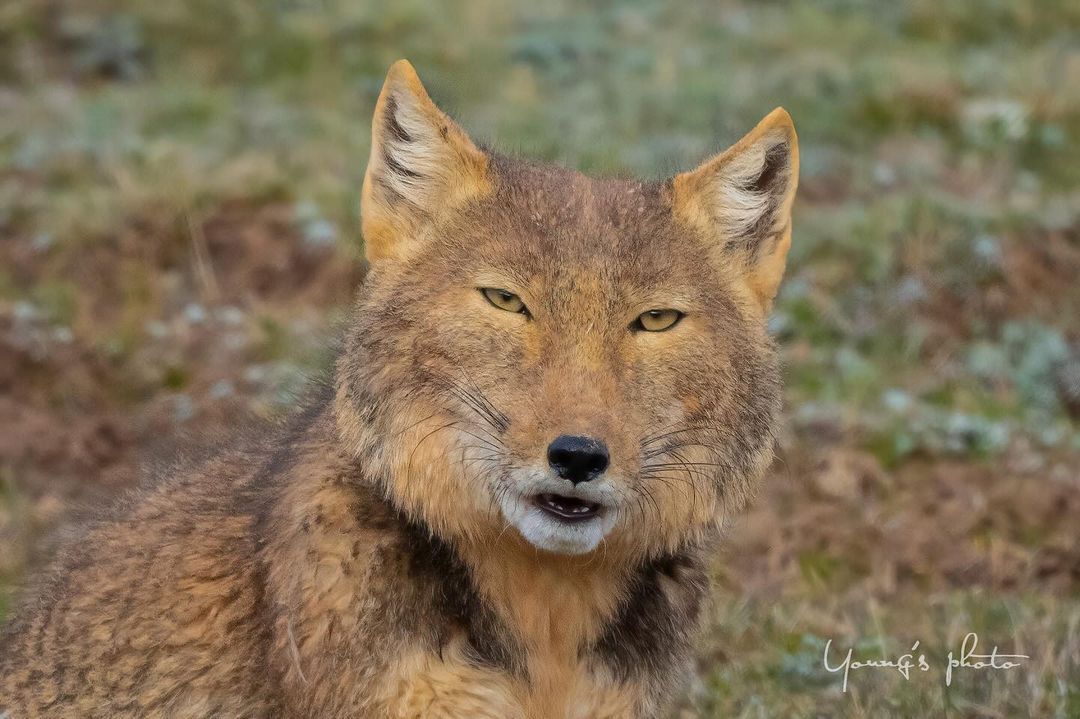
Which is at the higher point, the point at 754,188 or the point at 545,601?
the point at 754,188


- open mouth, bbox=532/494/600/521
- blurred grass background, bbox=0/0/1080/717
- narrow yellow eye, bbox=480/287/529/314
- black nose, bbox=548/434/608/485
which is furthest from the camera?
blurred grass background, bbox=0/0/1080/717

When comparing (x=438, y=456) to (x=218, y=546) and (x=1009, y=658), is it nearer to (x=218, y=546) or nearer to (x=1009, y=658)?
(x=218, y=546)

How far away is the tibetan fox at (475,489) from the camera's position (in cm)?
488

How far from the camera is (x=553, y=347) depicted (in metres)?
4.93

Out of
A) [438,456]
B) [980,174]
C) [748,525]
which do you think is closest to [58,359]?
[748,525]

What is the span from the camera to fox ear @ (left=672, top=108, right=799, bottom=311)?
217 inches

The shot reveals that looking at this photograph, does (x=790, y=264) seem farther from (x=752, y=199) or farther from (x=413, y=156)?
(x=413, y=156)

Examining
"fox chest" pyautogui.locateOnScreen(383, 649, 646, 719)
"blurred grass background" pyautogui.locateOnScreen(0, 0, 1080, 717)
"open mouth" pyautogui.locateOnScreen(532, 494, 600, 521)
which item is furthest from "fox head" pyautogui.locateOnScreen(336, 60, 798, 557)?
"blurred grass background" pyautogui.locateOnScreen(0, 0, 1080, 717)

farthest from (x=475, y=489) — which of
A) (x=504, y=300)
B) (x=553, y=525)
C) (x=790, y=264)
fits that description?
(x=790, y=264)

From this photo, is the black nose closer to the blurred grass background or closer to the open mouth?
the open mouth

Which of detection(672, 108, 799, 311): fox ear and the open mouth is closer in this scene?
the open mouth

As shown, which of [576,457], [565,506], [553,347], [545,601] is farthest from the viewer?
[545,601]

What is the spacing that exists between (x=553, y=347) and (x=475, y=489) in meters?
0.52

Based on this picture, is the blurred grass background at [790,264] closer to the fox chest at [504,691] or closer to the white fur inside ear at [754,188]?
the white fur inside ear at [754,188]
